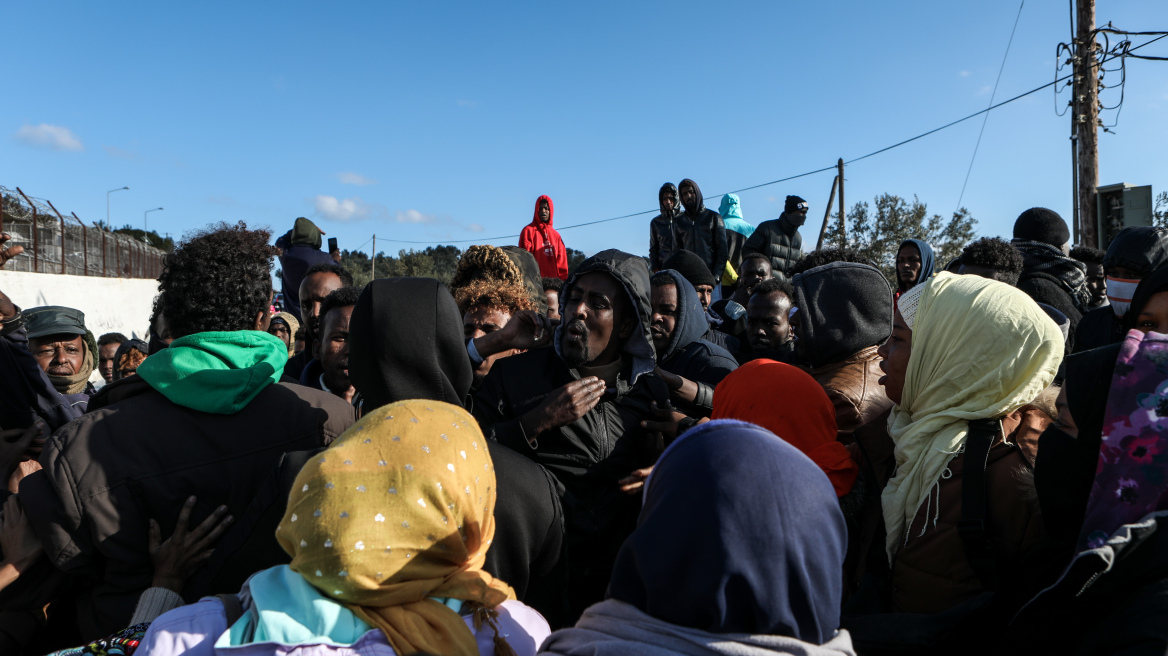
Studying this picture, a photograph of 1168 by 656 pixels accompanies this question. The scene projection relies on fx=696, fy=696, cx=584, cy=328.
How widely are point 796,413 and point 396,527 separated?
5.23ft

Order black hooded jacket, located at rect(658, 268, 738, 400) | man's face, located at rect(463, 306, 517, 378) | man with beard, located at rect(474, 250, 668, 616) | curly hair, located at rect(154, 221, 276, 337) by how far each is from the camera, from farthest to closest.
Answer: man's face, located at rect(463, 306, 517, 378) → black hooded jacket, located at rect(658, 268, 738, 400) → man with beard, located at rect(474, 250, 668, 616) → curly hair, located at rect(154, 221, 276, 337)

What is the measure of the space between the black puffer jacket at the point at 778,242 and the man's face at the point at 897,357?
6.72 m

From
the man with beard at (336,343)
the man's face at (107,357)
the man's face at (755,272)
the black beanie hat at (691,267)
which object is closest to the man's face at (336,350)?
the man with beard at (336,343)

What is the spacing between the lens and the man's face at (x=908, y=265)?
6.47 meters

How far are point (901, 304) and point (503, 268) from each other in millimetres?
2816

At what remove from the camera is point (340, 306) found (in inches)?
153

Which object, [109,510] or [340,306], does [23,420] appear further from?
[109,510]

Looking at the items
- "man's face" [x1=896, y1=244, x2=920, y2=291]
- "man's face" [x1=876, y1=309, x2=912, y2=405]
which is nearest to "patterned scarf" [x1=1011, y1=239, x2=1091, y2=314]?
"man's face" [x1=896, y1=244, x2=920, y2=291]

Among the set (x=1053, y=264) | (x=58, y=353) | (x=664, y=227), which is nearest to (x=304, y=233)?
(x=58, y=353)

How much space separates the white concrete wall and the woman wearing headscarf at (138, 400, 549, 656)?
1455 cm

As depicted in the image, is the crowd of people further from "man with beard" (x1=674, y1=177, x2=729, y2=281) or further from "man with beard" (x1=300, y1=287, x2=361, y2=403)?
"man with beard" (x1=674, y1=177, x2=729, y2=281)

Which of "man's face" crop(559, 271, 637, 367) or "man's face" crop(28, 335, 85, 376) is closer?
"man's face" crop(559, 271, 637, 367)

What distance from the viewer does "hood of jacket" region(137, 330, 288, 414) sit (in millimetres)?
2189

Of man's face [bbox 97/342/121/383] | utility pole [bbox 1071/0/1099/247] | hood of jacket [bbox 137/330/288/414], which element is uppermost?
utility pole [bbox 1071/0/1099/247]
